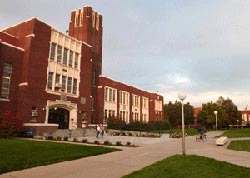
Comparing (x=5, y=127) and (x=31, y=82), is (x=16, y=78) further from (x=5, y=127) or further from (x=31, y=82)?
(x=5, y=127)

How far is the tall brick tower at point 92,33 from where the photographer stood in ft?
152

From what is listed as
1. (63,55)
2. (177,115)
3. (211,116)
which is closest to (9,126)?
(63,55)

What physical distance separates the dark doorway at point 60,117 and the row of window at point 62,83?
2.82m

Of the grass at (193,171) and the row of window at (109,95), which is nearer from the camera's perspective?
the grass at (193,171)

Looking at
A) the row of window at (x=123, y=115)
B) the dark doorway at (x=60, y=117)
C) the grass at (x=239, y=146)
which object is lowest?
the grass at (x=239, y=146)

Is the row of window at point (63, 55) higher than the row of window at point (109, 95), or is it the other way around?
the row of window at point (63, 55)

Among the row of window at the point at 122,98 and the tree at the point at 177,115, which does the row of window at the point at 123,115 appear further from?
the tree at the point at 177,115

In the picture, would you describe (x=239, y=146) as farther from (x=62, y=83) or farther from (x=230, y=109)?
(x=230, y=109)

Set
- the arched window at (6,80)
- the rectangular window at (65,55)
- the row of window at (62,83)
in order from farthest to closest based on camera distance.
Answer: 1. the rectangular window at (65,55)
2. the row of window at (62,83)
3. the arched window at (6,80)

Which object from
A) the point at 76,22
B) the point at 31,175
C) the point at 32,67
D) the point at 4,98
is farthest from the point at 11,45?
the point at 31,175

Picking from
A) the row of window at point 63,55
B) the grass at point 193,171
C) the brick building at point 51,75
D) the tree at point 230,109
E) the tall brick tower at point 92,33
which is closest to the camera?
the grass at point 193,171

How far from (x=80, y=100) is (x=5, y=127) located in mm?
14628

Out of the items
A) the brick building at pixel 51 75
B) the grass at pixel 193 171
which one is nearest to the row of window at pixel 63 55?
the brick building at pixel 51 75

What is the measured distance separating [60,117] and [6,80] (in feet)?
30.2
